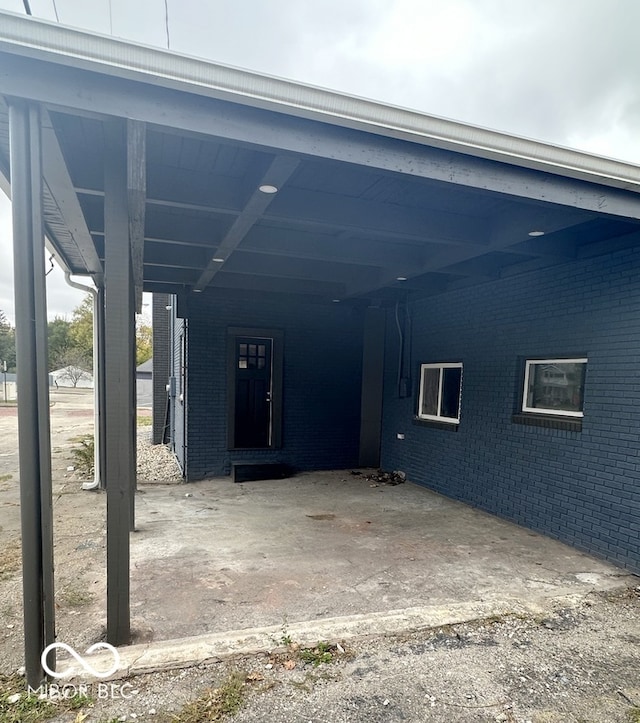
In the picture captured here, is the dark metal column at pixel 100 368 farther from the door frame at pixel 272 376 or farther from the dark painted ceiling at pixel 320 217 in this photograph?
the door frame at pixel 272 376

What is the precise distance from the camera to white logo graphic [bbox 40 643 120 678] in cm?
217

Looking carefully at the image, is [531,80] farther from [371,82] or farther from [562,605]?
[562,605]

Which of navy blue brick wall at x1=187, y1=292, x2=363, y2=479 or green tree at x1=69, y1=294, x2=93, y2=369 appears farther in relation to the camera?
green tree at x1=69, y1=294, x2=93, y2=369

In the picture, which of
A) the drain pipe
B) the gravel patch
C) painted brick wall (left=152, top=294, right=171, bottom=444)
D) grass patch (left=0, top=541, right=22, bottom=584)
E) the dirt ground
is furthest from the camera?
painted brick wall (left=152, top=294, right=171, bottom=444)

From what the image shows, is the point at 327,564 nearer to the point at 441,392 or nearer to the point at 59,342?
the point at 441,392

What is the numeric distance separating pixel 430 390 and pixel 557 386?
2.28m

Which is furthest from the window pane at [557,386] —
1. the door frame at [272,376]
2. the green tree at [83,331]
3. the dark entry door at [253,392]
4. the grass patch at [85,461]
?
the green tree at [83,331]

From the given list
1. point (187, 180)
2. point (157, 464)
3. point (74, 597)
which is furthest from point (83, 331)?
point (74, 597)

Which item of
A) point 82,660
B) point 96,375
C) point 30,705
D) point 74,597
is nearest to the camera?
point 30,705

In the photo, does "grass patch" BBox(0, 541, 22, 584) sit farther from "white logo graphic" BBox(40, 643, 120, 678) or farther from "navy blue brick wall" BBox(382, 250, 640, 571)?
"navy blue brick wall" BBox(382, 250, 640, 571)

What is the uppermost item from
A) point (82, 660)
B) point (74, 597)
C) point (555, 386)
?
point (555, 386)

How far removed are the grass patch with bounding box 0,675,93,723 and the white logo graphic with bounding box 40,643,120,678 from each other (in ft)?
0.39

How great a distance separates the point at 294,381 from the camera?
7.44 meters

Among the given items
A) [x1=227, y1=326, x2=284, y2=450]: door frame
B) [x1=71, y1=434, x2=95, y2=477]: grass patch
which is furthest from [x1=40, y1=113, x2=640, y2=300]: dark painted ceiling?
[x1=71, y1=434, x2=95, y2=477]: grass patch
